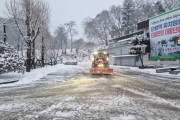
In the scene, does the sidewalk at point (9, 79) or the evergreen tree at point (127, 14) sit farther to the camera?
the evergreen tree at point (127, 14)

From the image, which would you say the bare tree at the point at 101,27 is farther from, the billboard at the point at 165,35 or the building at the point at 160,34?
the billboard at the point at 165,35

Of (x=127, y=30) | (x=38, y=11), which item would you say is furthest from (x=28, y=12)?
(x=127, y=30)

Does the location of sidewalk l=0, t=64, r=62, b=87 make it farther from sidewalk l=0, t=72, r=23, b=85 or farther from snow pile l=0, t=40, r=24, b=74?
snow pile l=0, t=40, r=24, b=74

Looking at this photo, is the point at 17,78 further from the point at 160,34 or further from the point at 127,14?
the point at 127,14

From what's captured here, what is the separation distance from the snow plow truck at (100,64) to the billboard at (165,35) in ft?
38.8

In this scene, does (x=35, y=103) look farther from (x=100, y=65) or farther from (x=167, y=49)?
(x=167, y=49)

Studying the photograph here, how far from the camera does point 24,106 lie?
1050 cm

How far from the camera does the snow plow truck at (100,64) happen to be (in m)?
29.2

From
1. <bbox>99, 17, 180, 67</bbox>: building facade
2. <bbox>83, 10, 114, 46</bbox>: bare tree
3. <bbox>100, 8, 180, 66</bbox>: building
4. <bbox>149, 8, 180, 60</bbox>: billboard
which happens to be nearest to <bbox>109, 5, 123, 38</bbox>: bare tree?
<bbox>83, 10, 114, 46</bbox>: bare tree

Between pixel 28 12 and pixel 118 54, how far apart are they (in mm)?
39798

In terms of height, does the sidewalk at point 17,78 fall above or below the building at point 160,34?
below

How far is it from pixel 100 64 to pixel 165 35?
1515 cm

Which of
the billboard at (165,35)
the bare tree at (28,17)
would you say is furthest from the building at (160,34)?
the bare tree at (28,17)

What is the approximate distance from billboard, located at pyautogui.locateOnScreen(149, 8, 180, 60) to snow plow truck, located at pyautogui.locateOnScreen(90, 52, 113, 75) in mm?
11811
